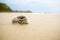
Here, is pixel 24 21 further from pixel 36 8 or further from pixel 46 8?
pixel 46 8

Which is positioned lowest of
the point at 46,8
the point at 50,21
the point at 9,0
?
the point at 50,21

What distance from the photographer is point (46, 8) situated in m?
2.51

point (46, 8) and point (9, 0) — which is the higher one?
point (9, 0)

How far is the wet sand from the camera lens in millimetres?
2484

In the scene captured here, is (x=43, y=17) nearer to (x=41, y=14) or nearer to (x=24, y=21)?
(x=41, y=14)

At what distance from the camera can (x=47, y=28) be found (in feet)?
8.25

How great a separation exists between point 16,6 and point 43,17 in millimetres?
569

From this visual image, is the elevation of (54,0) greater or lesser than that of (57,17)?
greater

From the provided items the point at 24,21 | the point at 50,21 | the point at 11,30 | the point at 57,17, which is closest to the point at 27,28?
the point at 24,21

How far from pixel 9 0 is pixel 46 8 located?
2.43ft

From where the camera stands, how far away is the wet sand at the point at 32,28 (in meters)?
2.48

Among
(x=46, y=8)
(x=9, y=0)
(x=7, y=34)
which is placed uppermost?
(x=9, y=0)

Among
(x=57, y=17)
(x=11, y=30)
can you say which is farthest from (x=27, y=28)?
(x=57, y=17)

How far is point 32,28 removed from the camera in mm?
2500
